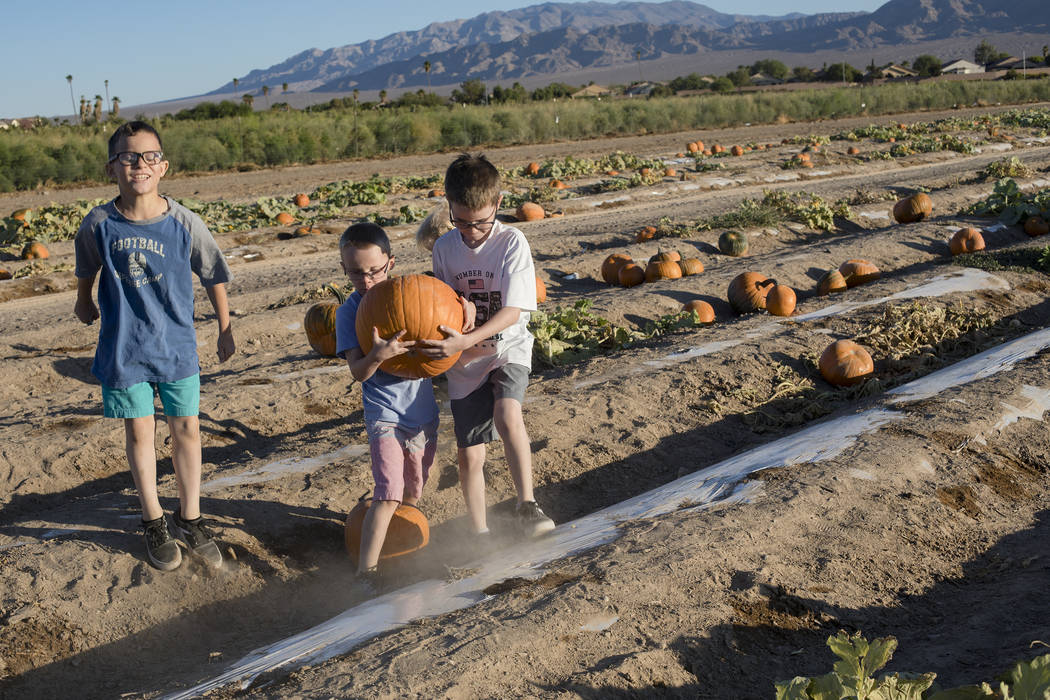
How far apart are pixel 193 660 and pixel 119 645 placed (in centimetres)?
41

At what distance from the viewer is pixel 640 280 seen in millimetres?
11133

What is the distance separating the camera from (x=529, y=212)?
16.9 m

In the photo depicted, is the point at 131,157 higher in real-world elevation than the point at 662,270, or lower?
higher

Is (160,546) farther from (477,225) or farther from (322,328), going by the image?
(322,328)

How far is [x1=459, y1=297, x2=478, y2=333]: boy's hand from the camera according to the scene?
4.51 m

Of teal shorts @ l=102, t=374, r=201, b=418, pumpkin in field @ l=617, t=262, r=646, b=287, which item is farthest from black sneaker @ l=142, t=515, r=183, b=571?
pumpkin in field @ l=617, t=262, r=646, b=287

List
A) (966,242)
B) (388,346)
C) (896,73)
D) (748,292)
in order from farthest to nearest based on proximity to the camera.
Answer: (896,73), (966,242), (748,292), (388,346)

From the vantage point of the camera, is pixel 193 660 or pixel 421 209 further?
pixel 421 209

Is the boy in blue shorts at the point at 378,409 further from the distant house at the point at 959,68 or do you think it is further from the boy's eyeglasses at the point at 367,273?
the distant house at the point at 959,68

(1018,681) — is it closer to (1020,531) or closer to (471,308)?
(1020,531)

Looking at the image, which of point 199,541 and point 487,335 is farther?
point 199,541

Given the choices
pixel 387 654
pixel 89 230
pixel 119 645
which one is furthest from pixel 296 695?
pixel 89 230

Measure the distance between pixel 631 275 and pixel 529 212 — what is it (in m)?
6.18

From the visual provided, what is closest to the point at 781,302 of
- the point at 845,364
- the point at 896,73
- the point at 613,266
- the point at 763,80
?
the point at 845,364
